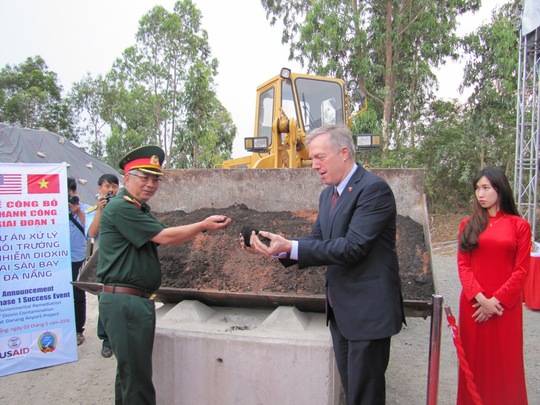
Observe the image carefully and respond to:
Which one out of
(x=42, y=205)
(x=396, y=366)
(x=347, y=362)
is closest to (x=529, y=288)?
(x=396, y=366)

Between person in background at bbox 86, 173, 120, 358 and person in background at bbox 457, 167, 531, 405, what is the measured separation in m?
3.15

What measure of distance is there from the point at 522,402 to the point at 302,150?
377 centimetres

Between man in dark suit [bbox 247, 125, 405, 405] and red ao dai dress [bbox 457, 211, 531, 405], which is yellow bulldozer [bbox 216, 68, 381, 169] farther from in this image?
man in dark suit [bbox 247, 125, 405, 405]

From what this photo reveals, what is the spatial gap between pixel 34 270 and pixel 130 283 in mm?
2262

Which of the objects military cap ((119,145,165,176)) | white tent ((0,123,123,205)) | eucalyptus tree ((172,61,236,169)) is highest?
eucalyptus tree ((172,61,236,169))

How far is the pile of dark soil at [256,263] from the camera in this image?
10.4ft

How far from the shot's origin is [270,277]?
330 centimetres

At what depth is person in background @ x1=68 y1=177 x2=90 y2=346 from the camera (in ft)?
15.7

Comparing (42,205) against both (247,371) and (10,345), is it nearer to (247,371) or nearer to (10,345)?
(10,345)

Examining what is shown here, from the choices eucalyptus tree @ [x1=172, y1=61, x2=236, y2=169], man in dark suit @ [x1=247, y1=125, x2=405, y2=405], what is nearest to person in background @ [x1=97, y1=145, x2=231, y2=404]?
man in dark suit @ [x1=247, y1=125, x2=405, y2=405]

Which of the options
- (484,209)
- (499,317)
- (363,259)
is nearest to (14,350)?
(363,259)

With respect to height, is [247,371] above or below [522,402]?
above

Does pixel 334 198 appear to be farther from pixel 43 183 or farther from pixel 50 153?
pixel 50 153

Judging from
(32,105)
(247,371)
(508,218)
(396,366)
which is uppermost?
(32,105)
